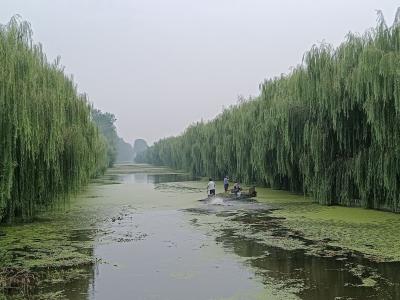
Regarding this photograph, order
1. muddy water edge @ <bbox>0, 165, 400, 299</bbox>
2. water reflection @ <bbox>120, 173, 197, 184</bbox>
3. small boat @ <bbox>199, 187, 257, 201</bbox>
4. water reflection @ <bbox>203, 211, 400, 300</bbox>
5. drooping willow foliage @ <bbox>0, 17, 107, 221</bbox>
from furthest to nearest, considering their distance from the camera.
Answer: water reflection @ <bbox>120, 173, 197, 184</bbox>, small boat @ <bbox>199, 187, 257, 201</bbox>, drooping willow foliage @ <bbox>0, 17, 107, 221</bbox>, muddy water edge @ <bbox>0, 165, 400, 299</bbox>, water reflection @ <bbox>203, 211, 400, 300</bbox>

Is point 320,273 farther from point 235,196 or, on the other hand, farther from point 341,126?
point 235,196

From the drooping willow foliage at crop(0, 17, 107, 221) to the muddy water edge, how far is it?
1.05 metres

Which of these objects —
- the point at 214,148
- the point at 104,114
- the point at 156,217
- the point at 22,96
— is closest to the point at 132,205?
the point at 156,217

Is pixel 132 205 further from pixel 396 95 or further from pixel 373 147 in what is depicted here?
pixel 396 95

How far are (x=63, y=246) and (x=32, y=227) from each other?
3.22 m

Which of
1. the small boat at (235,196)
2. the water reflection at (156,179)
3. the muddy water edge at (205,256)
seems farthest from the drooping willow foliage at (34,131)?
the water reflection at (156,179)

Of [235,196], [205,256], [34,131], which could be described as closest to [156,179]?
[235,196]

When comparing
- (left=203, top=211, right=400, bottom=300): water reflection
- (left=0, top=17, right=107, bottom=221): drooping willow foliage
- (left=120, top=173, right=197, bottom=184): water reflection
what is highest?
(left=0, top=17, right=107, bottom=221): drooping willow foliage

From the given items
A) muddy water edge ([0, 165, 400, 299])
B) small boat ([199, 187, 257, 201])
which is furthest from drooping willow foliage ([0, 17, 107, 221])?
small boat ([199, 187, 257, 201])

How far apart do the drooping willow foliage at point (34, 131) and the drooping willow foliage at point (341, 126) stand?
9415 mm

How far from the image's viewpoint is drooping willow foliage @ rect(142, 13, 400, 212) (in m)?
15.3

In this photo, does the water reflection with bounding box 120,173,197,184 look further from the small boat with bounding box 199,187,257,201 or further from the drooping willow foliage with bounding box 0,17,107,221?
the drooping willow foliage with bounding box 0,17,107,221

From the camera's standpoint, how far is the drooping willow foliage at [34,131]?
11.4m

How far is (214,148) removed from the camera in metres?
41.4
